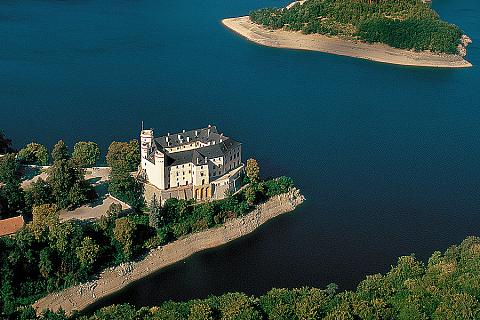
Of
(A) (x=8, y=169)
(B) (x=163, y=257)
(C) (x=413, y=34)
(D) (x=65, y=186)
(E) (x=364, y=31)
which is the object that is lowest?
(B) (x=163, y=257)

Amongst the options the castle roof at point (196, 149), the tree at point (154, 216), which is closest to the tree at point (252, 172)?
the castle roof at point (196, 149)

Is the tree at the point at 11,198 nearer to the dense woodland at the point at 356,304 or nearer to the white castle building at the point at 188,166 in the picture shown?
the white castle building at the point at 188,166

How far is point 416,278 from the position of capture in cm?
2766

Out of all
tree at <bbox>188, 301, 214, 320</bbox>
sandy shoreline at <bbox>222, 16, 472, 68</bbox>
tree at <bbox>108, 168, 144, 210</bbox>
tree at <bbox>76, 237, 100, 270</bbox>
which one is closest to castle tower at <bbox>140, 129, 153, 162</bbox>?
tree at <bbox>108, 168, 144, 210</bbox>

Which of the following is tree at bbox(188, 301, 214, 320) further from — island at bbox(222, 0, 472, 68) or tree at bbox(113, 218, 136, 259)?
island at bbox(222, 0, 472, 68)

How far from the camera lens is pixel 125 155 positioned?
114 ft

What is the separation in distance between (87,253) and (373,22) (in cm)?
3911

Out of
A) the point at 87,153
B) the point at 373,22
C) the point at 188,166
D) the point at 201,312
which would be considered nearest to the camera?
the point at 201,312

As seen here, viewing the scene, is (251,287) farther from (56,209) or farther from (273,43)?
(273,43)

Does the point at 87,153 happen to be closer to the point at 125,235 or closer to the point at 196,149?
the point at 196,149

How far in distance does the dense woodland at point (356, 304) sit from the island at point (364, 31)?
32.9 m

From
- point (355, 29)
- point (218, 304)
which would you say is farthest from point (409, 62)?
point (218, 304)

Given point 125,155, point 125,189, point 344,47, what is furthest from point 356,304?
point 344,47

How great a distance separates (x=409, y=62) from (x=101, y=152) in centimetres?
2813
